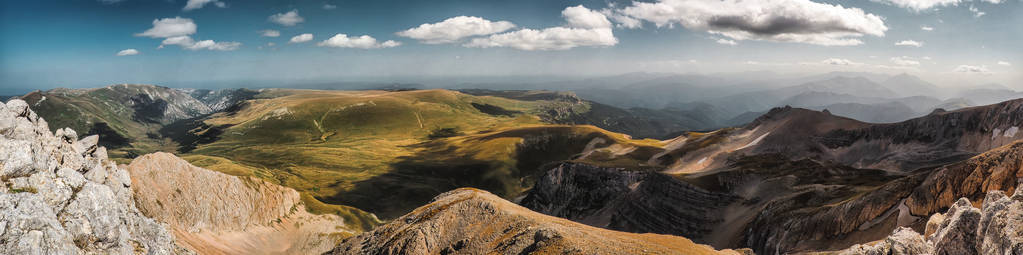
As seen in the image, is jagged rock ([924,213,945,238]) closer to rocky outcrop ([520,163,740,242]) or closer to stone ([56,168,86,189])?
rocky outcrop ([520,163,740,242])

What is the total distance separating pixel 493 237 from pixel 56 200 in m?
38.3

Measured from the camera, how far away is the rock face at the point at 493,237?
133 feet

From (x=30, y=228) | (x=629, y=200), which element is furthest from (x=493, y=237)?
(x=629, y=200)

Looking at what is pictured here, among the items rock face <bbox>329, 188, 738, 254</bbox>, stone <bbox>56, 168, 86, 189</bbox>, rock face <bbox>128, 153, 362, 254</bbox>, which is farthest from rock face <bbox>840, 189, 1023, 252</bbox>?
rock face <bbox>128, 153, 362, 254</bbox>

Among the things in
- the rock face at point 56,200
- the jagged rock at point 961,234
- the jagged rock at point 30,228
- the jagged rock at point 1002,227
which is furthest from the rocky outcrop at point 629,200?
the jagged rock at point 30,228

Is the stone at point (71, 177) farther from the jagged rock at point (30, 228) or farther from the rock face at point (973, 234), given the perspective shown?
the rock face at point (973, 234)

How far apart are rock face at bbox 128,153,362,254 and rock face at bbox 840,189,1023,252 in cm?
7773

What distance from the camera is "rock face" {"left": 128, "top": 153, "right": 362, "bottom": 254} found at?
2513 inches

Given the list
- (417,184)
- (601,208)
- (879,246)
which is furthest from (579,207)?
(879,246)

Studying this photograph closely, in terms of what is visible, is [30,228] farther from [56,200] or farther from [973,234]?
[973,234]

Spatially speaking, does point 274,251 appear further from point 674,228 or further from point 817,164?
point 817,164

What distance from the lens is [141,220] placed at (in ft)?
131

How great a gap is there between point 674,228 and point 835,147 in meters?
77.6

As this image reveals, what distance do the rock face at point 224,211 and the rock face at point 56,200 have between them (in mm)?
18481
